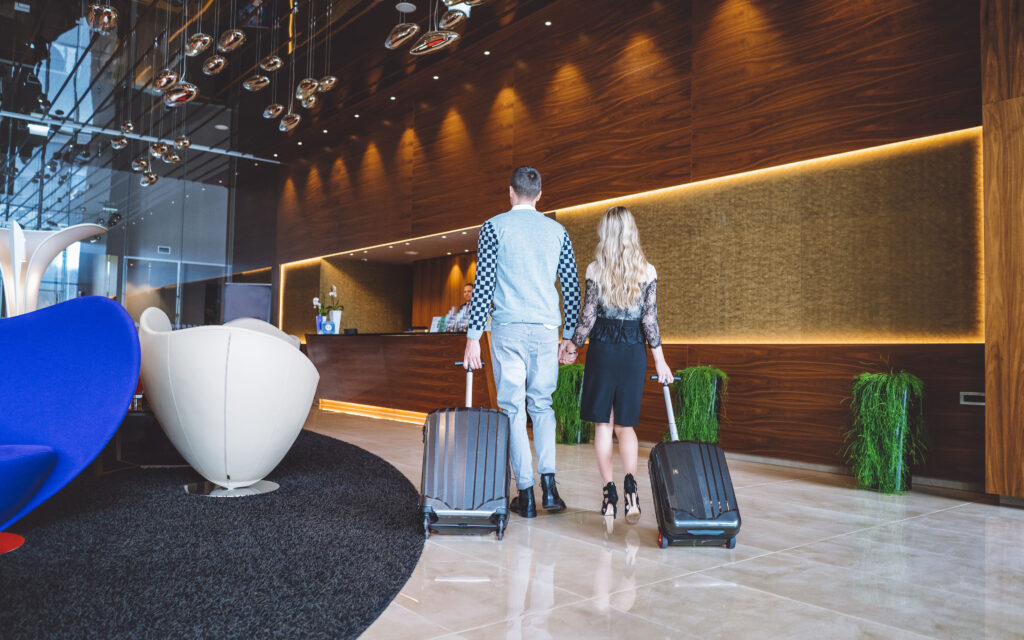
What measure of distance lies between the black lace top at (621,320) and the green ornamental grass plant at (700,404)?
70.3 inches

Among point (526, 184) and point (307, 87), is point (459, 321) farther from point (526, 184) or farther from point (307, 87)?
point (526, 184)

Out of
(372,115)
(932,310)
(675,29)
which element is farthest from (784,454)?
(372,115)

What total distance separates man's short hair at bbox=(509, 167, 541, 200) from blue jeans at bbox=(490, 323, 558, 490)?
2.11ft

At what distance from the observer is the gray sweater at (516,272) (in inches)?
131

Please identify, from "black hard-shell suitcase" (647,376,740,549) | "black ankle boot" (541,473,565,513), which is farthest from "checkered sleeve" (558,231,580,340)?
"black hard-shell suitcase" (647,376,740,549)

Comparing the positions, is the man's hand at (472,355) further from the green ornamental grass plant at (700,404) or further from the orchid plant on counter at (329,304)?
the orchid plant on counter at (329,304)

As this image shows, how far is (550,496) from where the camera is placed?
3.42 metres

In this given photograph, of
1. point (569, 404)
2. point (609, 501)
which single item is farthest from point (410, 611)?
point (569, 404)

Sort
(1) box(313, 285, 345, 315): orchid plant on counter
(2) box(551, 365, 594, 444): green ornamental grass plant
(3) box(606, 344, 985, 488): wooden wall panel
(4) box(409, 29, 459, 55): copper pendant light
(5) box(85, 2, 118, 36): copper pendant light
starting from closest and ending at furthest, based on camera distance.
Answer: (3) box(606, 344, 985, 488): wooden wall panel, (4) box(409, 29, 459, 55): copper pendant light, (5) box(85, 2, 118, 36): copper pendant light, (2) box(551, 365, 594, 444): green ornamental grass plant, (1) box(313, 285, 345, 315): orchid plant on counter

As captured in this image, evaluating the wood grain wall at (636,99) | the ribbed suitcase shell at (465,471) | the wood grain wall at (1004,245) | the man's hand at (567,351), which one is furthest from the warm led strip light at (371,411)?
the wood grain wall at (1004,245)

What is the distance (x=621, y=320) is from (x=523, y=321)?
1.50ft

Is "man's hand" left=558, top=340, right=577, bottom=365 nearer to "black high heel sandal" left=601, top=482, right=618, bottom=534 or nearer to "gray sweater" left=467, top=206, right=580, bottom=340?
"gray sweater" left=467, top=206, right=580, bottom=340

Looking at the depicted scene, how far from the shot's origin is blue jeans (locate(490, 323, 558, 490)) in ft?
10.8

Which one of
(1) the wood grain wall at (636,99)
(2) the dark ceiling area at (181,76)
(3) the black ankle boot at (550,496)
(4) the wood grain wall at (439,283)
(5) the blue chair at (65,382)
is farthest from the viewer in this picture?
(4) the wood grain wall at (439,283)
